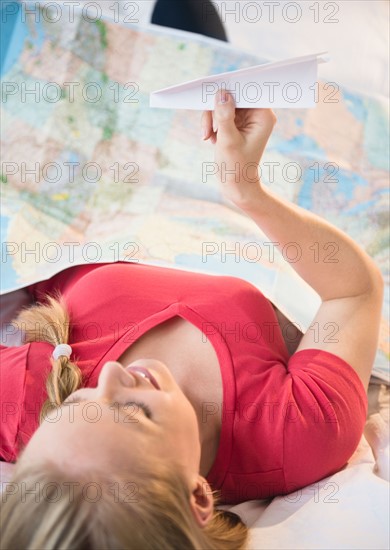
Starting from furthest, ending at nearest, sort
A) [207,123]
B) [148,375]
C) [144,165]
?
[144,165]
[207,123]
[148,375]

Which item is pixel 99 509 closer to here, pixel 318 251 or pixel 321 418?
pixel 321 418

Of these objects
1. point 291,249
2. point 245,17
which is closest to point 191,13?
point 245,17

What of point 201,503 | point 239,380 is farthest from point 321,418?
point 201,503

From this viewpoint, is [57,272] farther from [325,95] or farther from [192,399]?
[325,95]

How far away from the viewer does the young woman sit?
26.8 inches

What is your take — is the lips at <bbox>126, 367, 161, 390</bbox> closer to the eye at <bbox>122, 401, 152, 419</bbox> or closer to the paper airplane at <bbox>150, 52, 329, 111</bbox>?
the eye at <bbox>122, 401, 152, 419</bbox>

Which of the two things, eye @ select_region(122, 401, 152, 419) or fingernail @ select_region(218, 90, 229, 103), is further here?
fingernail @ select_region(218, 90, 229, 103)

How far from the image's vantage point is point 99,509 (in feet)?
2.18

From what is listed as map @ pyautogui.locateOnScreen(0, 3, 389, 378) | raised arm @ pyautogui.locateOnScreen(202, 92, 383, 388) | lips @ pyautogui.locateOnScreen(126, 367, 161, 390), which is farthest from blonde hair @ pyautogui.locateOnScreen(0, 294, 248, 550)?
map @ pyautogui.locateOnScreen(0, 3, 389, 378)

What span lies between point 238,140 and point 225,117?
4 centimetres

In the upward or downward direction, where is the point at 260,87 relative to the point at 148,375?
upward

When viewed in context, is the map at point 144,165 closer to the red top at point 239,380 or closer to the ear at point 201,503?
the red top at point 239,380

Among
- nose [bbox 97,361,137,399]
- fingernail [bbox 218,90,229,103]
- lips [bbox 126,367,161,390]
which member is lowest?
lips [bbox 126,367,161,390]

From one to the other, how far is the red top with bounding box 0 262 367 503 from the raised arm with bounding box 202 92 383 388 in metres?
0.04
